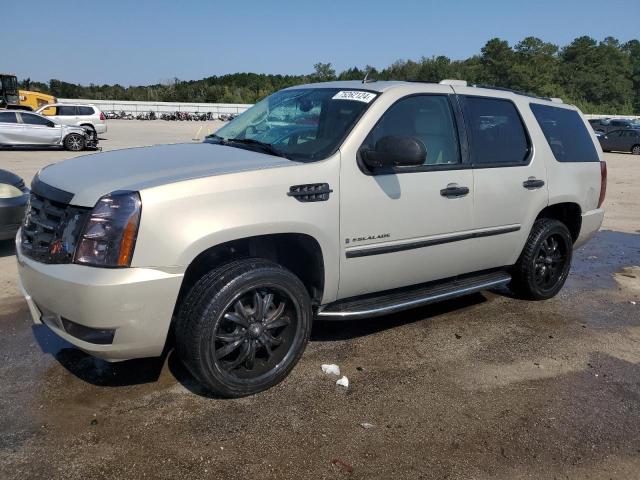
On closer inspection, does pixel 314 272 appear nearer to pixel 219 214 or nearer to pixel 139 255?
pixel 219 214

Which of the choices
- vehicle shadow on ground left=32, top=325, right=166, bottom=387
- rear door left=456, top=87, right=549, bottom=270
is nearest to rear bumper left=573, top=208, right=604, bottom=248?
rear door left=456, top=87, right=549, bottom=270

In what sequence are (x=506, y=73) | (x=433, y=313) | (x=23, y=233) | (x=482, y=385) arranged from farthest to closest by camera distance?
(x=506, y=73), (x=433, y=313), (x=482, y=385), (x=23, y=233)

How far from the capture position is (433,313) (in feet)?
16.3

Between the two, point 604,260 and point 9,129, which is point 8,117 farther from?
point 604,260

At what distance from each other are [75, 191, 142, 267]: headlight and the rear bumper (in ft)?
14.0

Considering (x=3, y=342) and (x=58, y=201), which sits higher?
(x=58, y=201)

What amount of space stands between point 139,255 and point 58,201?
61cm

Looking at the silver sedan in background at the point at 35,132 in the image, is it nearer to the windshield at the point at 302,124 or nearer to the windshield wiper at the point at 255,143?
the windshield at the point at 302,124

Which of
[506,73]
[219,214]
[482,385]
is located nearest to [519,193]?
[482,385]

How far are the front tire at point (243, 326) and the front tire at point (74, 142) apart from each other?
18.9m

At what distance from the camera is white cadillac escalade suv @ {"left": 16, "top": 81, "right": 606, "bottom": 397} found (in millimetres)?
2883

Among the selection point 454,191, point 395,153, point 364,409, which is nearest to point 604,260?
point 454,191

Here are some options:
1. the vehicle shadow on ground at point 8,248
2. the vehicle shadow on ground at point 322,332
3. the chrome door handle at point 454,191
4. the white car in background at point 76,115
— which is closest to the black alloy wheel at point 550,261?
the vehicle shadow on ground at point 322,332

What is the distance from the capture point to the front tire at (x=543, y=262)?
196 inches
